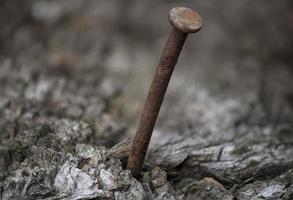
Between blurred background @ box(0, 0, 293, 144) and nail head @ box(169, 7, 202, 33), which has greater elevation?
nail head @ box(169, 7, 202, 33)

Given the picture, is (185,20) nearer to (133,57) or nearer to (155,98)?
(155,98)

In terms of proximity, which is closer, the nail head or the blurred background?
the nail head

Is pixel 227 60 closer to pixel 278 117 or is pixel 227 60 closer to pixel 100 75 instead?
pixel 278 117

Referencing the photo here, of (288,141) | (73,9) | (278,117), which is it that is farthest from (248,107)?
(73,9)

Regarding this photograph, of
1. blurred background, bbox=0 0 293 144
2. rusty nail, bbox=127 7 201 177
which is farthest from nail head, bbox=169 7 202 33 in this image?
blurred background, bbox=0 0 293 144

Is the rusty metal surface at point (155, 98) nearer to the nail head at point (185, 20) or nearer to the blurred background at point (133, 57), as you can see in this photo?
the nail head at point (185, 20)

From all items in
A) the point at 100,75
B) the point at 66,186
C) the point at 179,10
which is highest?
the point at 179,10

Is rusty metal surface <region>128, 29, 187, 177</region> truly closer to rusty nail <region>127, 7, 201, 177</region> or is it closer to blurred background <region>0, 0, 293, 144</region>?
rusty nail <region>127, 7, 201, 177</region>

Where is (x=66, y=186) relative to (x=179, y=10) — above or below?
below
